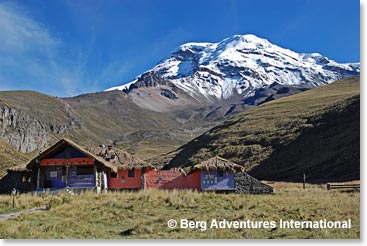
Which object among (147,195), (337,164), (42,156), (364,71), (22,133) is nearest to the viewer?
(364,71)

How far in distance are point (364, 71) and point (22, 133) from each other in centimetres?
9377

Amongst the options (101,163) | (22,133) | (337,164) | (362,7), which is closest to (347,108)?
(337,164)

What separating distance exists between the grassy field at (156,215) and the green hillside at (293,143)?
26739mm

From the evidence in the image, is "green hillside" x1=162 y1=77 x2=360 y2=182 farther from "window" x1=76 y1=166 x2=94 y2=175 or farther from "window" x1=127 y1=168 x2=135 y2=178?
"window" x1=76 y1=166 x2=94 y2=175

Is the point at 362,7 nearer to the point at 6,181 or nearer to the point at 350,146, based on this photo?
the point at 6,181

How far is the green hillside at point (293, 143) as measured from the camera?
5056 centimetres

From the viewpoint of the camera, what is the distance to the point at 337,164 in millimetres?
48562

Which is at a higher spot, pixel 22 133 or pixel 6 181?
pixel 22 133

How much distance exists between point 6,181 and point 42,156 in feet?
20.3

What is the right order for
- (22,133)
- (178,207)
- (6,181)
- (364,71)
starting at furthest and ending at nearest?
1. (22,133)
2. (6,181)
3. (178,207)
4. (364,71)

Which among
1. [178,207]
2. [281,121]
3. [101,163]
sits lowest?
[178,207]

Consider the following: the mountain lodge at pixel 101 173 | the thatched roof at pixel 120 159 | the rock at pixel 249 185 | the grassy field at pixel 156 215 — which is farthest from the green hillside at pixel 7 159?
the grassy field at pixel 156 215

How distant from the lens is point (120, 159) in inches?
1355

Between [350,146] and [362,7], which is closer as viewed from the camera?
[362,7]
